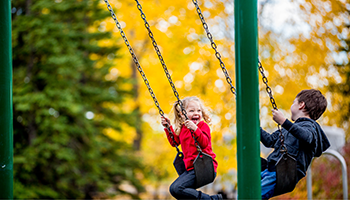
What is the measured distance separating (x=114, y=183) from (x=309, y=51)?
19.6 ft

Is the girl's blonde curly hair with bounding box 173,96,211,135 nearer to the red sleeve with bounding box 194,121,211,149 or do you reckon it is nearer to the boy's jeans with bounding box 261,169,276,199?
the red sleeve with bounding box 194,121,211,149

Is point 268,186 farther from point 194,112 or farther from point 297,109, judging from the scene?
point 194,112

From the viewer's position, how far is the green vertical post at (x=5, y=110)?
8.87ft

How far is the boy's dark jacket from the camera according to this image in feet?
8.52

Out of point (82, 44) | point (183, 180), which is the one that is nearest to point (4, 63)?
point (183, 180)

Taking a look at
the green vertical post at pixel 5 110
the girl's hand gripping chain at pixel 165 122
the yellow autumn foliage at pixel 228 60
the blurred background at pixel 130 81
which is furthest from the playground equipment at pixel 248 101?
the blurred background at pixel 130 81

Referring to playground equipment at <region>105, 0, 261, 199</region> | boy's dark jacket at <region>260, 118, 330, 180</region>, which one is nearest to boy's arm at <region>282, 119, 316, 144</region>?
boy's dark jacket at <region>260, 118, 330, 180</region>

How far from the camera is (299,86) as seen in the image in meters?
6.56

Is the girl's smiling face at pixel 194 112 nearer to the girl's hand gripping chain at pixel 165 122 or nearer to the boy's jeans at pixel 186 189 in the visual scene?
the girl's hand gripping chain at pixel 165 122

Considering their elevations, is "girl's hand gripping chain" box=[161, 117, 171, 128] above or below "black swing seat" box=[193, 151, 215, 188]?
above

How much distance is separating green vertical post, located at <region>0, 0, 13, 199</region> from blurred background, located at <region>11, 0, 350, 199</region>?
4724 millimetres

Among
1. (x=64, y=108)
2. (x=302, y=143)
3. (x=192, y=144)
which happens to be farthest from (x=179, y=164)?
(x=64, y=108)

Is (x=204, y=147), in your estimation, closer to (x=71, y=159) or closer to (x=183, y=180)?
(x=183, y=180)

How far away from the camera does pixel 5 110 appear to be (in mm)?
2773
